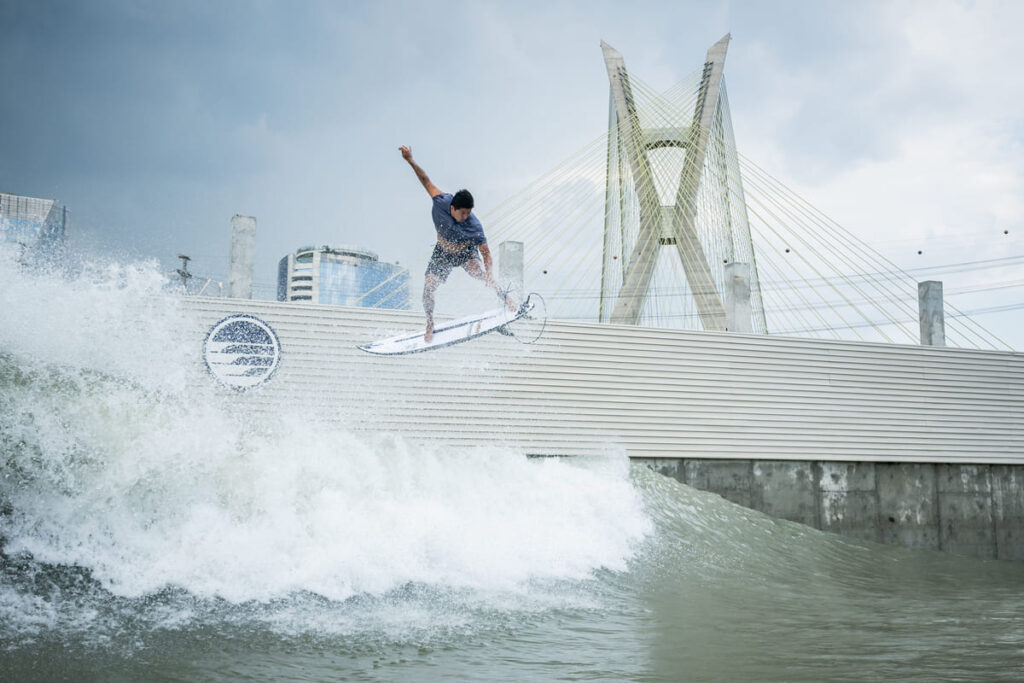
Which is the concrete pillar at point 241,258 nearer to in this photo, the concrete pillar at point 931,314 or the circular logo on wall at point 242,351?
the circular logo on wall at point 242,351

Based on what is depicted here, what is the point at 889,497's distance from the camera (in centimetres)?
1312

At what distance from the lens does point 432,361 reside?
10594mm

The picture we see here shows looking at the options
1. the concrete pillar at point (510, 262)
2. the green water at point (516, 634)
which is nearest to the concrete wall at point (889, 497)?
the concrete pillar at point (510, 262)

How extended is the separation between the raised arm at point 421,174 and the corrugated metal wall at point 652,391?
2.81m

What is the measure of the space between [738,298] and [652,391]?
282 centimetres

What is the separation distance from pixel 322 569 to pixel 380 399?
465 centimetres

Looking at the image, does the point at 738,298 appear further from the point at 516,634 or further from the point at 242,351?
the point at 516,634

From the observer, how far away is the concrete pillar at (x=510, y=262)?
39.0 feet

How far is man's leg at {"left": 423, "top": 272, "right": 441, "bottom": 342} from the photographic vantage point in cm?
991

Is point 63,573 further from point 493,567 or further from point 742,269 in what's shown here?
point 742,269

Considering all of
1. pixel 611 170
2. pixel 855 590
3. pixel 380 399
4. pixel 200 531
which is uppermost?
pixel 611 170

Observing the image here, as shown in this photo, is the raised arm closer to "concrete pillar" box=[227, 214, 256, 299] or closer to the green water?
"concrete pillar" box=[227, 214, 256, 299]

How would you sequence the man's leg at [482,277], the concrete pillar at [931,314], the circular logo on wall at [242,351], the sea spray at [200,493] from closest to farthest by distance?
the sea spray at [200,493] < the man's leg at [482,277] < the circular logo on wall at [242,351] < the concrete pillar at [931,314]

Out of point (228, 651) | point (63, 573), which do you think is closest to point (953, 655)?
point (228, 651)
